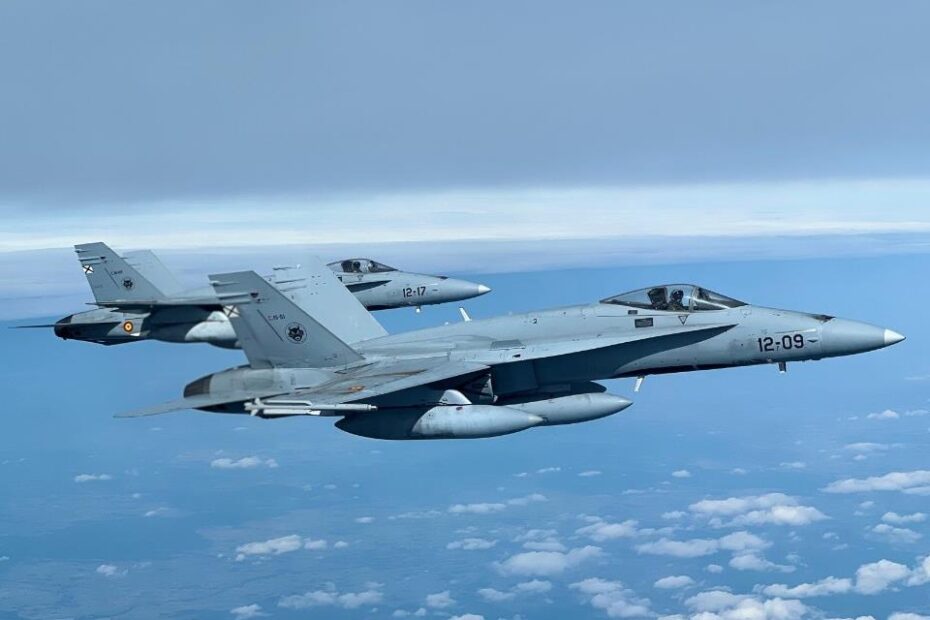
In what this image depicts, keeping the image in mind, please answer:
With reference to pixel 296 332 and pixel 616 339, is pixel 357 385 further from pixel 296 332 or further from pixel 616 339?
pixel 616 339

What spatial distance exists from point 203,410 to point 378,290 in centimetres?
1188

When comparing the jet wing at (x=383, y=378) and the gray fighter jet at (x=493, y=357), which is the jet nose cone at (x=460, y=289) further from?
the jet wing at (x=383, y=378)

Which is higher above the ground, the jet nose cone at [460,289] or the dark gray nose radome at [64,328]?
the jet nose cone at [460,289]

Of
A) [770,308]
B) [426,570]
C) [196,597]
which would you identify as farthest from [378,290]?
[426,570]

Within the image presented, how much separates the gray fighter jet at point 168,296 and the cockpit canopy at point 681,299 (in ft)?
33.4

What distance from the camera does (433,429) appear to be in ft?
65.0

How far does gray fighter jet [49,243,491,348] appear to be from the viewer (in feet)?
101

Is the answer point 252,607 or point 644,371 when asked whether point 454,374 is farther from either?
point 252,607

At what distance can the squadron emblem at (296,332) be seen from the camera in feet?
74.1

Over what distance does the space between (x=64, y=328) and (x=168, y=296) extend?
11.5 ft

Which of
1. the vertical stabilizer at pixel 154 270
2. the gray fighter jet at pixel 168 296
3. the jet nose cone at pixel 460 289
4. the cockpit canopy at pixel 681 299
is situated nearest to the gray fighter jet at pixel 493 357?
the cockpit canopy at pixel 681 299

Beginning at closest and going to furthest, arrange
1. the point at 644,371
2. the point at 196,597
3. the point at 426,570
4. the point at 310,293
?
1. the point at 644,371
2. the point at 310,293
3. the point at 196,597
4. the point at 426,570

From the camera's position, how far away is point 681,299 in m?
21.0

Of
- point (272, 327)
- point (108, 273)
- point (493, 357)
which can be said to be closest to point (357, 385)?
point (493, 357)
